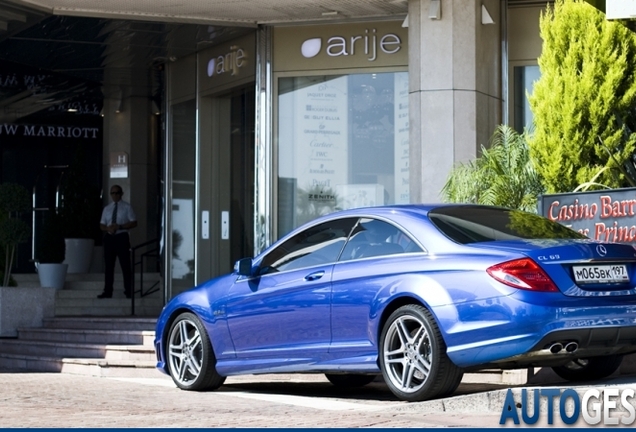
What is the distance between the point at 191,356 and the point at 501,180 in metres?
4.17

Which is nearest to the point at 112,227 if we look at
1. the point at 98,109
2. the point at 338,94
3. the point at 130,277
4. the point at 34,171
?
the point at 130,277

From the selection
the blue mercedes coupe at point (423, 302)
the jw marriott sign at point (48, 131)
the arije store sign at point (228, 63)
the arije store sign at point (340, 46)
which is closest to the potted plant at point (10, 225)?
the arije store sign at point (228, 63)

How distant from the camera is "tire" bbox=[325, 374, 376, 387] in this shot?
409 inches

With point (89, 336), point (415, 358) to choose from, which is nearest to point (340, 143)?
point (89, 336)

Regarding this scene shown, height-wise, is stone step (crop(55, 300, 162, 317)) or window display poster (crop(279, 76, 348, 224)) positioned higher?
window display poster (crop(279, 76, 348, 224))

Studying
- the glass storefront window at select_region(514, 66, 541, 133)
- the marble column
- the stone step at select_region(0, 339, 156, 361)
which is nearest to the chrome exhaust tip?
the marble column

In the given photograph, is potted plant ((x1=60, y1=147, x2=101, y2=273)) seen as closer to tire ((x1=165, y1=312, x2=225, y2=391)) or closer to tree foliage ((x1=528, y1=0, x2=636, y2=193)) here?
tree foliage ((x1=528, y1=0, x2=636, y2=193))

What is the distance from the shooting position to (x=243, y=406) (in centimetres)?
890

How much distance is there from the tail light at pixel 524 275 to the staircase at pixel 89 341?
6345 mm

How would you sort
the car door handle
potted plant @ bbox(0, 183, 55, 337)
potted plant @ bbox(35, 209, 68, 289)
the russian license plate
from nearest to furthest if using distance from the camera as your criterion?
the russian license plate
the car door handle
potted plant @ bbox(0, 183, 55, 337)
potted plant @ bbox(35, 209, 68, 289)

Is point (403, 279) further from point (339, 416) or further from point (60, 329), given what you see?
point (60, 329)

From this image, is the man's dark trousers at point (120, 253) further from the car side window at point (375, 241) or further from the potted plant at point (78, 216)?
the car side window at point (375, 241)

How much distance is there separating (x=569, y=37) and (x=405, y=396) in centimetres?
542

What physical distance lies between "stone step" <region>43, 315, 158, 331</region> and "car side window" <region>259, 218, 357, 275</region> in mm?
6000
